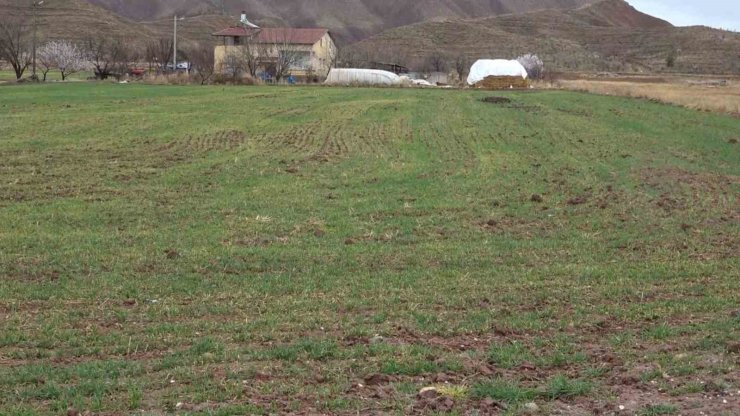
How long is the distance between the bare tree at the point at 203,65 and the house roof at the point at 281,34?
7753mm

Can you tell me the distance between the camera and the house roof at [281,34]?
8594 centimetres

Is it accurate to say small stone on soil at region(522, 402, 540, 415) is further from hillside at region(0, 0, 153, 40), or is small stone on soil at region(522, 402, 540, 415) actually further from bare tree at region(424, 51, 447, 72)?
hillside at region(0, 0, 153, 40)

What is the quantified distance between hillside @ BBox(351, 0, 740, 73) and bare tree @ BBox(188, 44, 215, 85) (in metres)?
32.8

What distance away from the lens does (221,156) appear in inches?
858

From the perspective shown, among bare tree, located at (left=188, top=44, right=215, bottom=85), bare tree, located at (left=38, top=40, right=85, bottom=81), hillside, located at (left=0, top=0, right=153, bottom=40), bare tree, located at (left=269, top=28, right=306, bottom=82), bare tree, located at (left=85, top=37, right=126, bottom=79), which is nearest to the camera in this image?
bare tree, located at (left=188, top=44, right=215, bottom=85)

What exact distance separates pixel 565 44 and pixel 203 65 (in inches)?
3316

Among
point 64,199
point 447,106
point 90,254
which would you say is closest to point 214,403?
point 90,254

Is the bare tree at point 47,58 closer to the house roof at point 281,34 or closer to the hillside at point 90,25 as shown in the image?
the house roof at point 281,34

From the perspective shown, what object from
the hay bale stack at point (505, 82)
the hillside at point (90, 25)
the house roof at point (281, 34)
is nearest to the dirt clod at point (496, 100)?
the hay bale stack at point (505, 82)

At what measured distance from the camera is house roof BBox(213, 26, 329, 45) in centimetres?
8594

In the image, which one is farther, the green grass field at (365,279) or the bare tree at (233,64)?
the bare tree at (233,64)

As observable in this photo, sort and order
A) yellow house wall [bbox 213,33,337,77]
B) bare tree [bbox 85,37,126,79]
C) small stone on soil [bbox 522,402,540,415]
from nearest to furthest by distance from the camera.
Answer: small stone on soil [bbox 522,402,540,415] → bare tree [bbox 85,37,126,79] → yellow house wall [bbox 213,33,337,77]

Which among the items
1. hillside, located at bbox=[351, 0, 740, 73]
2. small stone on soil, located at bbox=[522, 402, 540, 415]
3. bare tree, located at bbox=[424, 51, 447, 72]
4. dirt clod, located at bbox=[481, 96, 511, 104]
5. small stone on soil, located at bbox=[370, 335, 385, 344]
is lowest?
small stone on soil, located at bbox=[370, 335, 385, 344]

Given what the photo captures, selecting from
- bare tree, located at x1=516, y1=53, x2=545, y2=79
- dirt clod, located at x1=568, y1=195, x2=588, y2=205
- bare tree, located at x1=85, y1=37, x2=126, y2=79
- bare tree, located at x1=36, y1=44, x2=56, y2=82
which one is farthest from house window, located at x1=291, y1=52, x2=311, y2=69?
dirt clod, located at x1=568, y1=195, x2=588, y2=205
